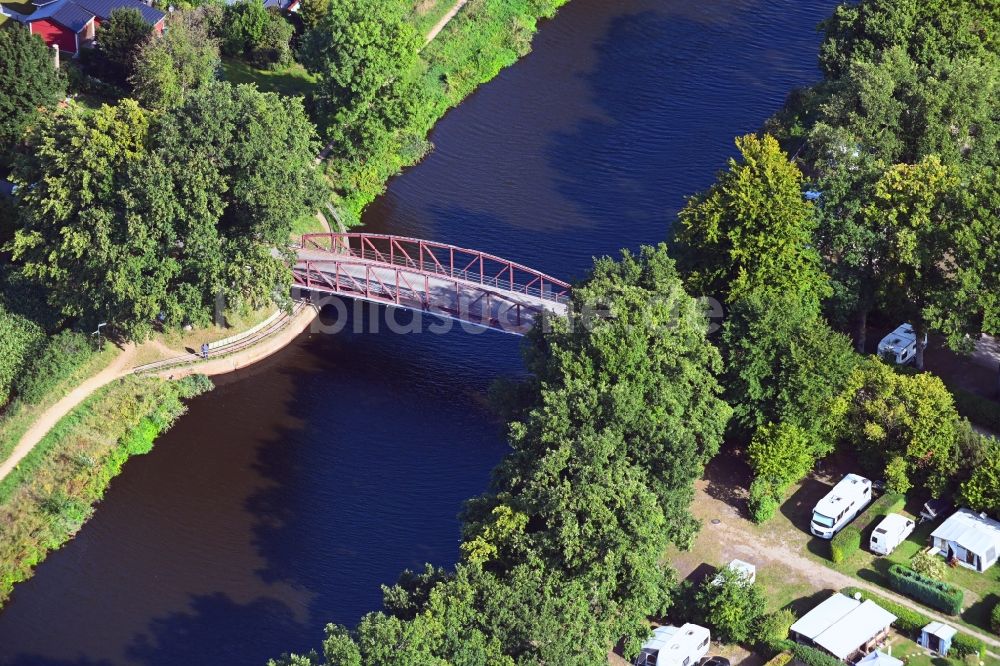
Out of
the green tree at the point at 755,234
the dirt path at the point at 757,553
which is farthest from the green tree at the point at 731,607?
the green tree at the point at 755,234

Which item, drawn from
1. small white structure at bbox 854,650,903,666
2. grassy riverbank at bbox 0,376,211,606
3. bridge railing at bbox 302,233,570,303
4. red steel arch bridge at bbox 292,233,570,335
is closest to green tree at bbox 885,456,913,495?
small white structure at bbox 854,650,903,666

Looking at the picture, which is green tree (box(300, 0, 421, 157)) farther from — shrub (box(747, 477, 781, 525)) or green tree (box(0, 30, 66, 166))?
shrub (box(747, 477, 781, 525))

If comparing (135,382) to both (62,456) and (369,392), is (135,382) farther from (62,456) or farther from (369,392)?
(369,392)

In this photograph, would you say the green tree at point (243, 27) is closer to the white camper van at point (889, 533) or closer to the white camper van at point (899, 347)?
the white camper van at point (899, 347)

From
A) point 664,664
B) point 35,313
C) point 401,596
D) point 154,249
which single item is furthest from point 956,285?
point 35,313

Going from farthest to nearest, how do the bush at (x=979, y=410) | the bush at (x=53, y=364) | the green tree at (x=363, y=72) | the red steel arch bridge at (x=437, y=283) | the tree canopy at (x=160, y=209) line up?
the green tree at (x=363, y=72) < the red steel arch bridge at (x=437, y=283) < the bush at (x=53, y=364) < the tree canopy at (x=160, y=209) < the bush at (x=979, y=410)

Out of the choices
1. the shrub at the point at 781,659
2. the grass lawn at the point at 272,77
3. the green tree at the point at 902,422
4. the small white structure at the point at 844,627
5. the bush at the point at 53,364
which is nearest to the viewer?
the shrub at the point at 781,659
